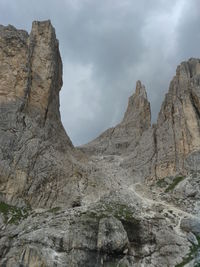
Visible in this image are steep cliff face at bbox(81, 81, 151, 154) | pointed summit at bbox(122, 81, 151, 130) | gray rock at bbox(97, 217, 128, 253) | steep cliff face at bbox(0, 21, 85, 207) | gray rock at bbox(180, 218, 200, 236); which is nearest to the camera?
gray rock at bbox(97, 217, 128, 253)

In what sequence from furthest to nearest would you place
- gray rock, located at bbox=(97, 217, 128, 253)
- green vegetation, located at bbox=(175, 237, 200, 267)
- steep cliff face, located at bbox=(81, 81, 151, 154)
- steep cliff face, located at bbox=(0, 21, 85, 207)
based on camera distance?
steep cliff face, located at bbox=(81, 81, 151, 154), steep cliff face, located at bbox=(0, 21, 85, 207), gray rock, located at bbox=(97, 217, 128, 253), green vegetation, located at bbox=(175, 237, 200, 267)

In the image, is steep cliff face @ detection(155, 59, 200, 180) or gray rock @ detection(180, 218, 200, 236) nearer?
gray rock @ detection(180, 218, 200, 236)

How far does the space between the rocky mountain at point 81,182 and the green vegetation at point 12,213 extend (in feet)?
0.37

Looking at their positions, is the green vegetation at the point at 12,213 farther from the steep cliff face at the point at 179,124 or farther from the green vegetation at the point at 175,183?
the steep cliff face at the point at 179,124

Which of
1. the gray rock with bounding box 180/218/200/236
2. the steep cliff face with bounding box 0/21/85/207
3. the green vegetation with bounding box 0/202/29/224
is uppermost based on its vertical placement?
the steep cliff face with bounding box 0/21/85/207

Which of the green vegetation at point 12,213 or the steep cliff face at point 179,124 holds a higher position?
the steep cliff face at point 179,124

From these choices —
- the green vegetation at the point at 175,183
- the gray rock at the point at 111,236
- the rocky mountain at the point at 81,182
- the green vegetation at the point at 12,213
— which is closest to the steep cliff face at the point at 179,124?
the rocky mountain at the point at 81,182

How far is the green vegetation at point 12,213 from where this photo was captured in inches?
1265

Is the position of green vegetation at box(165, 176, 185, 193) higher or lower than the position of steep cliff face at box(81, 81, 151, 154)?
lower

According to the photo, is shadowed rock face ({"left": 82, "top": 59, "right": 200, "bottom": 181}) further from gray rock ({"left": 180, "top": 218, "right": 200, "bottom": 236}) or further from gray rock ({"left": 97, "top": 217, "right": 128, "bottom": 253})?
gray rock ({"left": 97, "top": 217, "right": 128, "bottom": 253})

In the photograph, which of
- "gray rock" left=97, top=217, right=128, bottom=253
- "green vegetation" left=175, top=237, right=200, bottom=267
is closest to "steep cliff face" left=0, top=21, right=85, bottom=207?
"gray rock" left=97, top=217, right=128, bottom=253

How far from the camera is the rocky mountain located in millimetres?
27547

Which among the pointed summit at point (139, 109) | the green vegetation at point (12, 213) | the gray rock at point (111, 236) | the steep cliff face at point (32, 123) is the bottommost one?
the gray rock at point (111, 236)

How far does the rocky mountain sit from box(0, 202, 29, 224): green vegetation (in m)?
0.11
